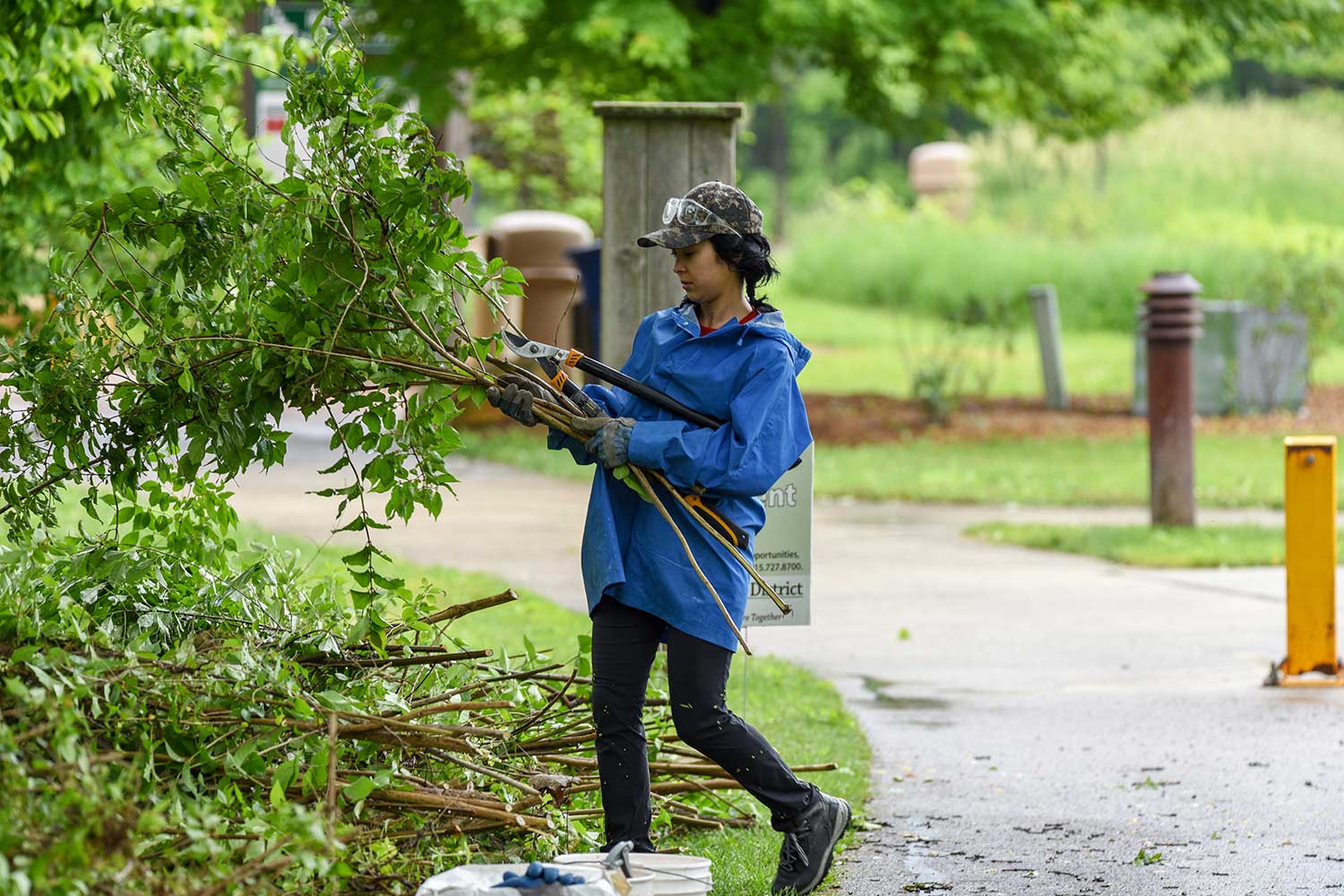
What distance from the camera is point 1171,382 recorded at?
38.5 ft

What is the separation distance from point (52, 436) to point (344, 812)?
134cm

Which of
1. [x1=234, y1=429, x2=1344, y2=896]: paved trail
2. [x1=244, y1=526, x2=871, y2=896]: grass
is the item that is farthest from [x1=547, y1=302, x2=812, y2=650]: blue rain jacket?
[x1=234, y1=429, x2=1344, y2=896]: paved trail

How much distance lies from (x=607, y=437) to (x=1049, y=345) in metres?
16.9

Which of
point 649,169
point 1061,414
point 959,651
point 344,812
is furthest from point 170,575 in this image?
point 1061,414

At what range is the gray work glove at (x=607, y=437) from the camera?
176 inches

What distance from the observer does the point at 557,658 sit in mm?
7961

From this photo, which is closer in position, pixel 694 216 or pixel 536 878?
pixel 536 878

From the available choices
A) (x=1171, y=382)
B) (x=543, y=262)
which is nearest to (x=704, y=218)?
(x=1171, y=382)

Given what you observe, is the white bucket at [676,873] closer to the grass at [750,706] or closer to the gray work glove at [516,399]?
the grass at [750,706]

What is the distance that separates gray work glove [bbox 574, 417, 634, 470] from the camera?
447cm

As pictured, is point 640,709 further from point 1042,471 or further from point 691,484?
point 1042,471

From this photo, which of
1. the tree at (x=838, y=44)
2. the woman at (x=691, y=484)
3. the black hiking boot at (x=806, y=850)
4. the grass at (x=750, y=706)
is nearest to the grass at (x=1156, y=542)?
the grass at (x=750, y=706)

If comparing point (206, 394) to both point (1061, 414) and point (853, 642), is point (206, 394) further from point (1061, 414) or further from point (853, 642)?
point (1061, 414)

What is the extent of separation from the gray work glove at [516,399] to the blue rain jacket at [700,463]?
0.58ft
